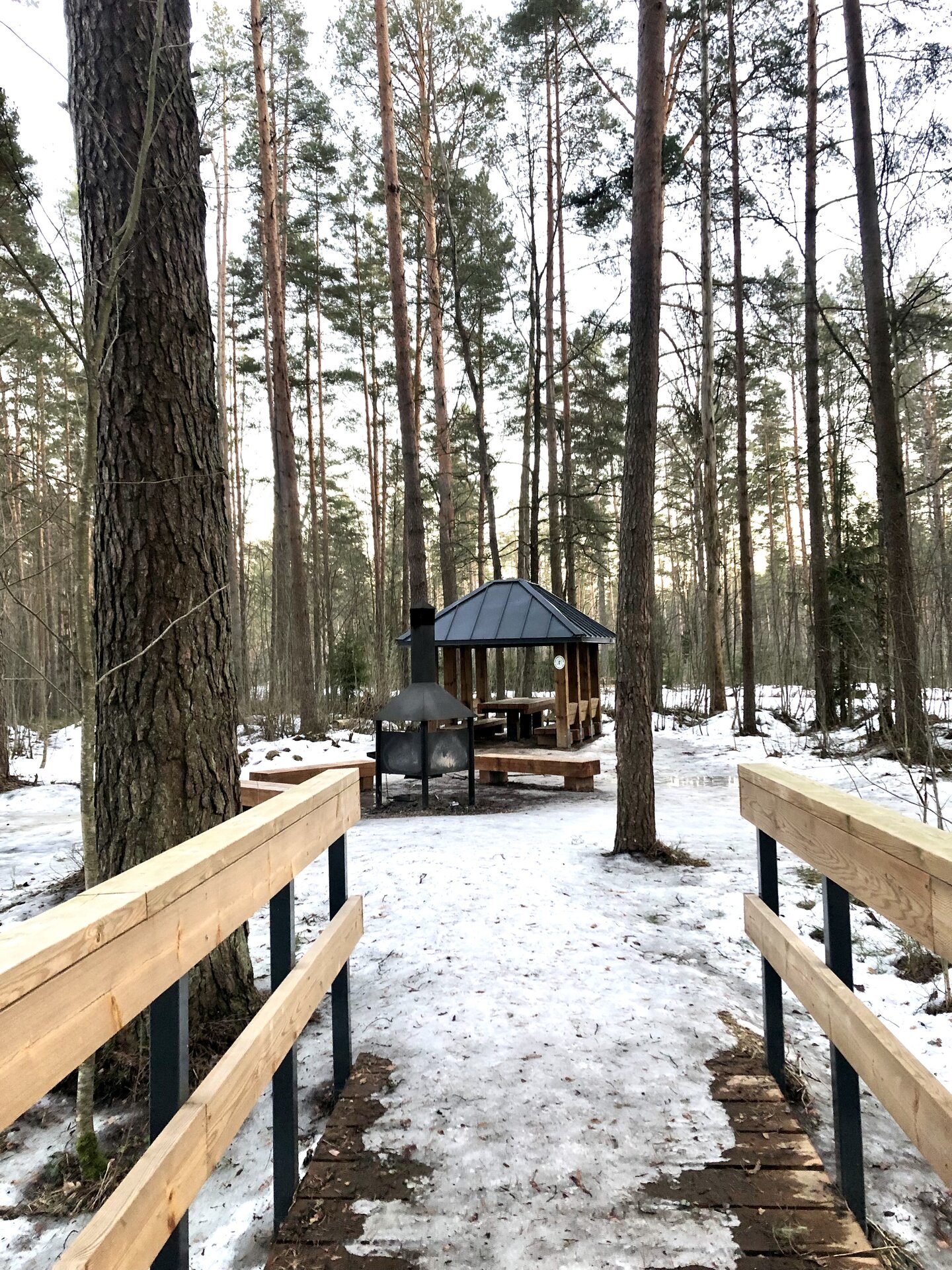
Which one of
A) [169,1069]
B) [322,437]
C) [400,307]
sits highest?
[322,437]

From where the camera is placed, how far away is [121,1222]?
3.27 feet

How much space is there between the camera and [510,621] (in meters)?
10.2

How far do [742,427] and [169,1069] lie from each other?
44.3 feet

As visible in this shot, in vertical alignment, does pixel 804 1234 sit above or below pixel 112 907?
below

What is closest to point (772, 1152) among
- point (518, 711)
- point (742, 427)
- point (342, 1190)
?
point (342, 1190)

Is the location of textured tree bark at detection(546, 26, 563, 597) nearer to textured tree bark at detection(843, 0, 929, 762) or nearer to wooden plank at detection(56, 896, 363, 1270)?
textured tree bark at detection(843, 0, 929, 762)

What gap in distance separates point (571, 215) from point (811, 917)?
48.1 feet

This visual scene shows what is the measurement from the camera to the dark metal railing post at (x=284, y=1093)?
189 cm

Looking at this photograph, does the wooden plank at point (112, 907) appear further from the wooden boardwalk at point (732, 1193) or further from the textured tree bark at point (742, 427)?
the textured tree bark at point (742, 427)

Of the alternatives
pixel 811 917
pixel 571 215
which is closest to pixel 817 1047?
pixel 811 917

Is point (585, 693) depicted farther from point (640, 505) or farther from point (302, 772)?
point (640, 505)

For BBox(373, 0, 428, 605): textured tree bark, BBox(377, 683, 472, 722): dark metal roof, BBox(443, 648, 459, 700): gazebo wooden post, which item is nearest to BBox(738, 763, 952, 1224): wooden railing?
BBox(377, 683, 472, 722): dark metal roof

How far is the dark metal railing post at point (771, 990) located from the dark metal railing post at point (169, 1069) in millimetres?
1871

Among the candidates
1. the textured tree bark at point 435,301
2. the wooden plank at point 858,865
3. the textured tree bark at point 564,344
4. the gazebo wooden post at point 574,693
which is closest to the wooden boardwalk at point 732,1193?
the wooden plank at point 858,865
